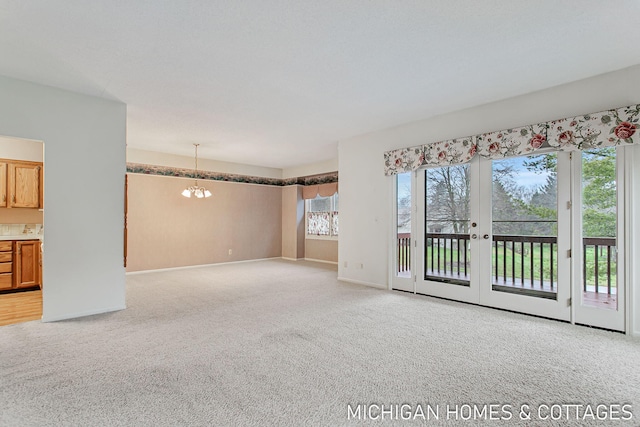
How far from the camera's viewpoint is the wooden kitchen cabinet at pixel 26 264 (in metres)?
4.96

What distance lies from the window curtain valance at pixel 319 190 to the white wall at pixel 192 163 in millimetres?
998

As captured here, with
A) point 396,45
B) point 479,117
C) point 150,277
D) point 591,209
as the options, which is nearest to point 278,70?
point 396,45

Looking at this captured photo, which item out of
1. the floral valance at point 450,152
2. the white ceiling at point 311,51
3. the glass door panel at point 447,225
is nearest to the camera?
the white ceiling at point 311,51

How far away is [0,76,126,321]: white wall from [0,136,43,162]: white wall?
1.92m

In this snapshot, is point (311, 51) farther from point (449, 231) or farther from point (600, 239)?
Result: point (600, 239)

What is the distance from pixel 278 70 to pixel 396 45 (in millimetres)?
1160

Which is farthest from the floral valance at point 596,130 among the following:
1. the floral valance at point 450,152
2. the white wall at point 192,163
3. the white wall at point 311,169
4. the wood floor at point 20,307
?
the white wall at point 192,163

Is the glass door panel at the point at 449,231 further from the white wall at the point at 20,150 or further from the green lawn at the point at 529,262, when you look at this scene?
the white wall at the point at 20,150

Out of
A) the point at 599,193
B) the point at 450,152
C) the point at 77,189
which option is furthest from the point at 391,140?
the point at 77,189

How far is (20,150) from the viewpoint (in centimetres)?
513

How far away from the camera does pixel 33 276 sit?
509cm

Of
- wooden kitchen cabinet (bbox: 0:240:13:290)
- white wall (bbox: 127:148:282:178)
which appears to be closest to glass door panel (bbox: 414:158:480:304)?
white wall (bbox: 127:148:282:178)

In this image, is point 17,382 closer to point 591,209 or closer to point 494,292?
point 494,292

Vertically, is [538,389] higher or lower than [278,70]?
lower
